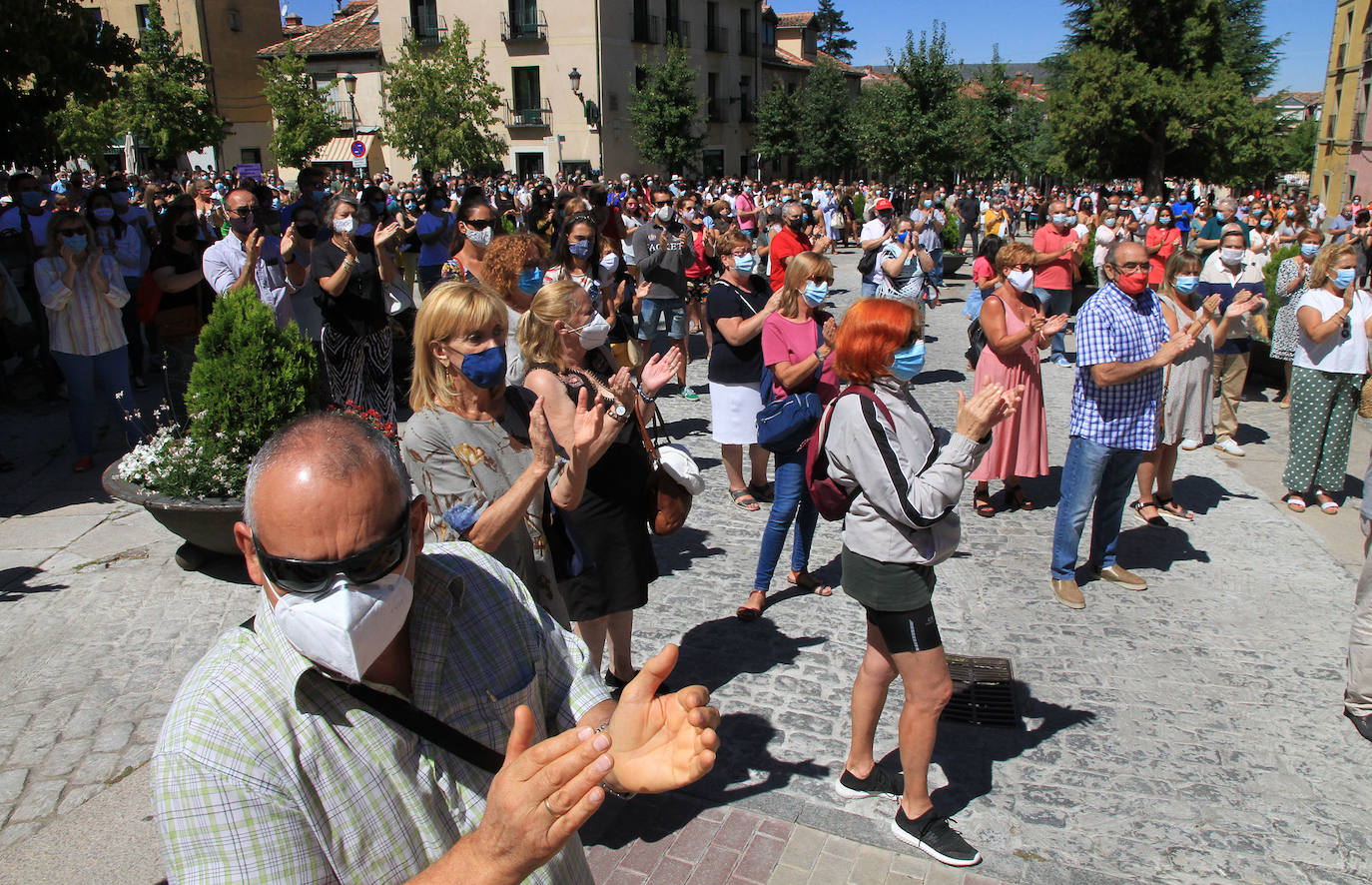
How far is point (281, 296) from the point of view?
Result: 7945mm

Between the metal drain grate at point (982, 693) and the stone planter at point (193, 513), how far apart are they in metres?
3.93

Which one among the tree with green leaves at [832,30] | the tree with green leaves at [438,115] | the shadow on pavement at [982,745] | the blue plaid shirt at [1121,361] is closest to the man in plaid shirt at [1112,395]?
the blue plaid shirt at [1121,361]

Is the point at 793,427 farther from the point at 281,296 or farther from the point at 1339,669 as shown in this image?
the point at 281,296

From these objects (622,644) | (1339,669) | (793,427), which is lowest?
(1339,669)

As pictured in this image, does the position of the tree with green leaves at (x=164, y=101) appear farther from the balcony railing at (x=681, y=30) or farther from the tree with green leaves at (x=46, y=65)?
the balcony railing at (x=681, y=30)

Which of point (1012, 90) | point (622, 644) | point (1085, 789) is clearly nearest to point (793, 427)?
point (622, 644)

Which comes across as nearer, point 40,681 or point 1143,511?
point 40,681

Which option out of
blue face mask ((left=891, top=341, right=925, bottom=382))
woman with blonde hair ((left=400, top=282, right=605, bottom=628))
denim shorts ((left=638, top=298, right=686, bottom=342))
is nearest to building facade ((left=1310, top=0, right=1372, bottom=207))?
denim shorts ((left=638, top=298, right=686, bottom=342))

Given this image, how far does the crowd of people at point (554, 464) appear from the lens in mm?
1494

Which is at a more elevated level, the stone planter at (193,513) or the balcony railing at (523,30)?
the balcony railing at (523,30)

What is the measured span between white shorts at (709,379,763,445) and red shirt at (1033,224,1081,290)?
5.80 metres

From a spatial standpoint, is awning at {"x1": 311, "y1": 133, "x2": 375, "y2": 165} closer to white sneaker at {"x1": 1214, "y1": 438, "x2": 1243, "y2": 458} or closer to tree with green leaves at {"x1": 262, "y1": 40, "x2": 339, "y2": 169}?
tree with green leaves at {"x1": 262, "y1": 40, "x2": 339, "y2": 169}

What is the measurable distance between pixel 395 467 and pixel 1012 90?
3987 cm

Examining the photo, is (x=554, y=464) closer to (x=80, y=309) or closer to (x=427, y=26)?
(x=80, y=309)
